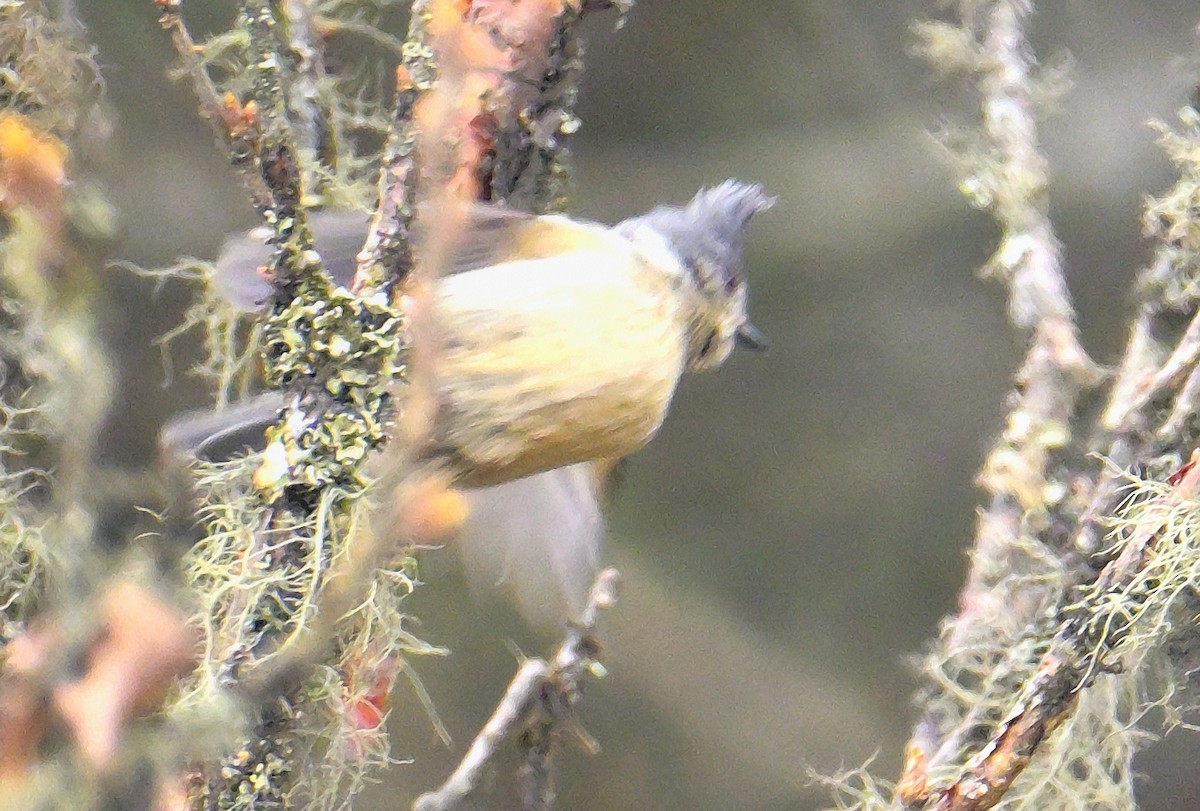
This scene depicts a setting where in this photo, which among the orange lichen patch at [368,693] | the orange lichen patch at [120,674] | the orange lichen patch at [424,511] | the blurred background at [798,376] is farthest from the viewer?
the blurred background at [798,376]

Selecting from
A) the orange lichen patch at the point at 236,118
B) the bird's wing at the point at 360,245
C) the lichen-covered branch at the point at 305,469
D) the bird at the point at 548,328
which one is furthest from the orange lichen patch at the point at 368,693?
the orange lichen patch at the point at 236,118

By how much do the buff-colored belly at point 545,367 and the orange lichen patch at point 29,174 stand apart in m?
0.22

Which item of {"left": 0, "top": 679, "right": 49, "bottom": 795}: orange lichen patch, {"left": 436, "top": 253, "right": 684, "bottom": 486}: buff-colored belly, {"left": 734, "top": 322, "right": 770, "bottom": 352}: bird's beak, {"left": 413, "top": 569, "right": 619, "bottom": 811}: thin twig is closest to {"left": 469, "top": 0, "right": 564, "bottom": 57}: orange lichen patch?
{"left": 436, "top": 253, "right": 684, "bottom": 486}: buff-colored belly

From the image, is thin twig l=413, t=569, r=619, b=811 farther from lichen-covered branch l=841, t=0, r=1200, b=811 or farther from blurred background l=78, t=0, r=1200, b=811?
lichen-covered branch l=841, t=0, r=1200, b=811

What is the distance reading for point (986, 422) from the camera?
1061 millimetres

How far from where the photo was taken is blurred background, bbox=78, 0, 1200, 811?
103 cm

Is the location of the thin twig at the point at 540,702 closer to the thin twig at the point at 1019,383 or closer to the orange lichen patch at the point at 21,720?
the thin twig at the point at 1019,383

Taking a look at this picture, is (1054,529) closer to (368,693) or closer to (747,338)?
(747,338)

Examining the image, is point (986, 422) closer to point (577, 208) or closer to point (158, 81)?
point (577, 208)

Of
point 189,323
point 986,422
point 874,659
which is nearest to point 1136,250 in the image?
point 986,422

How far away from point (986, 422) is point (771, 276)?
29cm

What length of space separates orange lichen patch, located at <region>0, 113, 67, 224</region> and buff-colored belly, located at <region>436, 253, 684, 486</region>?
22 centimetres

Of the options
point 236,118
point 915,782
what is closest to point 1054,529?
point 915,782

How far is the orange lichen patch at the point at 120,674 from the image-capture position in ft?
0.90
